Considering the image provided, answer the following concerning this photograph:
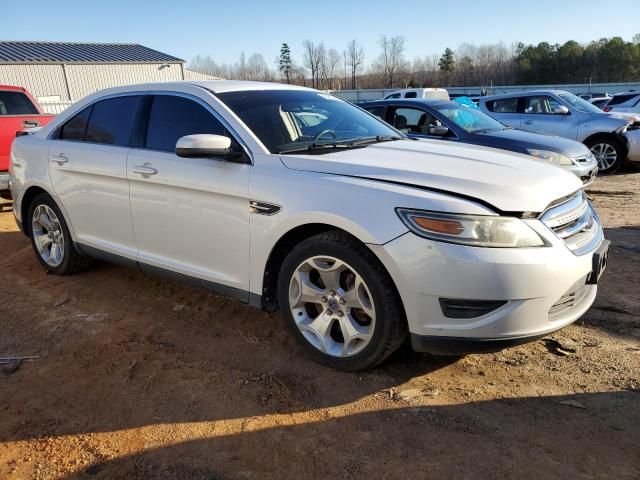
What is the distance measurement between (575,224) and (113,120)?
346 centimetres

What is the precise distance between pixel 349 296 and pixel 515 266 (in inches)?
35.4

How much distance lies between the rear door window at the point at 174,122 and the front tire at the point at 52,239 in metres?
1.46

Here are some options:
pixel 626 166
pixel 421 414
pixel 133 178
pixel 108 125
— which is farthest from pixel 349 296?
pixel 626 166

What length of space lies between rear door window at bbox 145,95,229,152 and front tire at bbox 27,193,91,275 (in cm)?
146

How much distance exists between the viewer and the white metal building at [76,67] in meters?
32.8

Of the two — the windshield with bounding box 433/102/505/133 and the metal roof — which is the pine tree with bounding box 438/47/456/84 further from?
the windshield with bounding box 433/102/505/133

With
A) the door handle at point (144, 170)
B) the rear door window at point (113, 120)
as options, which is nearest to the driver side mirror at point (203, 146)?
the door handle at point (144, 170)

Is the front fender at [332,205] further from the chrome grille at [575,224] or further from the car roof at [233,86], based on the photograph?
the car roof at [233,86]

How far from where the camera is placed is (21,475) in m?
2.38

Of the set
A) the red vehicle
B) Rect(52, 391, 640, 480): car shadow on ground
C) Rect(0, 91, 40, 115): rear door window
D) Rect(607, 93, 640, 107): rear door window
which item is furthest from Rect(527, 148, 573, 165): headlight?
Rect(607, 93, 640, 107): rear door window

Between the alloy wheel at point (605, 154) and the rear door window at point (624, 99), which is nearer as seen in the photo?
the alloy wheel at point (605, 154)

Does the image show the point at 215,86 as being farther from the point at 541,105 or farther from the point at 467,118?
the point at 541,105

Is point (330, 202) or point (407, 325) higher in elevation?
point (330, 202)

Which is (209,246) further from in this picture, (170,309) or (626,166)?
(626,166)
